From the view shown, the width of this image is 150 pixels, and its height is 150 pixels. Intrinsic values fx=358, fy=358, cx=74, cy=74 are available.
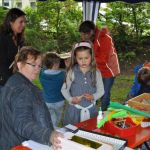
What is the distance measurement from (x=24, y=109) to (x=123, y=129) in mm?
872

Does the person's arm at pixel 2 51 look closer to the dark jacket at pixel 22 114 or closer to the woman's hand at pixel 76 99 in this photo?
the woman's hand at pixel 76 99

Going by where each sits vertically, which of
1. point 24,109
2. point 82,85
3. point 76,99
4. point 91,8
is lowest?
point 76,99

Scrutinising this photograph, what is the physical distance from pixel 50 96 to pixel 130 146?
166cm

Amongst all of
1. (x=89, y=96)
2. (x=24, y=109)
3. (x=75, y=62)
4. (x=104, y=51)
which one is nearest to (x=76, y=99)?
(x=89, y=96)

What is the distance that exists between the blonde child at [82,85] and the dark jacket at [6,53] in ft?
2.29

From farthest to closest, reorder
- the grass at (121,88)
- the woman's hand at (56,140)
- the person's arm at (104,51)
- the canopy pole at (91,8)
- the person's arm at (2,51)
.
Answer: the grass at (121,88) → the canopy pole at (91,8) → the person's arm at (104,51) → the person's arm at (2,51) → the woman's hand at (56,140)

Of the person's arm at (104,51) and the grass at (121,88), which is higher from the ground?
the person's arm at (104,51)

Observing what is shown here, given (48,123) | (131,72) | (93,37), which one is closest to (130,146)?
(48,123)

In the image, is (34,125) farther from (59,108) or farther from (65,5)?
(65,5)

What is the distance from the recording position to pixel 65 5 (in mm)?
10938

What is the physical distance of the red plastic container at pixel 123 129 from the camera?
109 inches

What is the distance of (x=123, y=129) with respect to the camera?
277 centimetres

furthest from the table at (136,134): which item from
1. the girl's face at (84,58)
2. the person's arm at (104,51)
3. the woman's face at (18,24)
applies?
the person's arm at (104,51)

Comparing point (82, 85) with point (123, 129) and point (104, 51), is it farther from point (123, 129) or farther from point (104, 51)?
point (104, 51)
